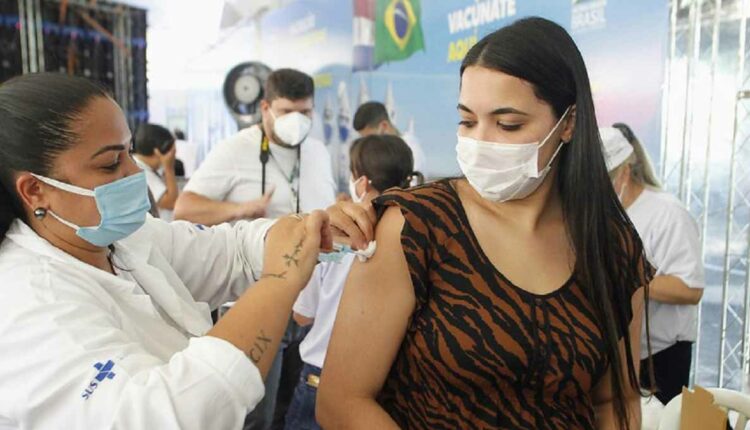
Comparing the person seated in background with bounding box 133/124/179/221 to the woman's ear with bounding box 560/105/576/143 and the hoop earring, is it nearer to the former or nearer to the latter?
the hoop earring

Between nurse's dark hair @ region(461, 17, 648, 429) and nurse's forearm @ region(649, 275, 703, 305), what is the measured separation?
111 centimetres

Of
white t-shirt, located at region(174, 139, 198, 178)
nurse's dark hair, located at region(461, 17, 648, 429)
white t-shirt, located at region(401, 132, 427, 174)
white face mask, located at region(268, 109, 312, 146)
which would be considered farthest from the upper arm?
white t-shirt, located at region(174, 139, 198, 178)

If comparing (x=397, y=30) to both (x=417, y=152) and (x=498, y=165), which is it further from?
(x=498, y=165)

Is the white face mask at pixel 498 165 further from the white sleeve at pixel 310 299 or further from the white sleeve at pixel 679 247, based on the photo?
the white sleeve at pixel 679 247

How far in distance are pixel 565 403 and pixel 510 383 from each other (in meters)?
0.12

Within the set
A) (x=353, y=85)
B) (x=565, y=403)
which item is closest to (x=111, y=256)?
(x=565, y=403)

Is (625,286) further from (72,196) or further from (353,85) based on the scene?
(353,85)

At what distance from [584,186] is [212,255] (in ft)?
2.56

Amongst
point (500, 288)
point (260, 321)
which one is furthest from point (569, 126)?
point (260, 321)

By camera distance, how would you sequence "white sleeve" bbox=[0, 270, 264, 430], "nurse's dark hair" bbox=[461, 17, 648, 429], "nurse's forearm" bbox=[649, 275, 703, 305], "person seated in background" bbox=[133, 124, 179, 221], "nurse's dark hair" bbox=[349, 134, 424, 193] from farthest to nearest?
"person seated in background" bbox=[133, 124, 179, 221] → "nurse's forearm" bbox=[649, 275, 703, 305] → "nurse's dark hair" bbox=[349, 134, 424, 193] → "nurse's dark hair" bbox=[461, 17, 648, 429] → "white sleeve" bbox=[0, 270, 264, 430]

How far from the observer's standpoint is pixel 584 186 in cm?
128

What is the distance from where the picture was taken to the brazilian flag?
4.43m

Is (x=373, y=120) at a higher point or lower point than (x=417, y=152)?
higher

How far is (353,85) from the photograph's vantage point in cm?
538
